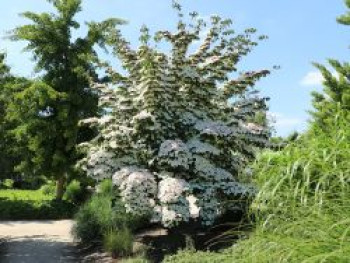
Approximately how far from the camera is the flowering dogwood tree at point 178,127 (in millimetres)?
10438

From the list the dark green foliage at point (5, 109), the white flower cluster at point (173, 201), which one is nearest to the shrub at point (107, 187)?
the white flower cluster at point (173, 201)

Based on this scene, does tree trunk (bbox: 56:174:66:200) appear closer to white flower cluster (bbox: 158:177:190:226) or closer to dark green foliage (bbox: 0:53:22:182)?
dark green foliage (bbox: 0:53:22:182)

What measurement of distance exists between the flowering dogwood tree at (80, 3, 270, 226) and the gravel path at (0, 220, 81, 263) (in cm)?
200

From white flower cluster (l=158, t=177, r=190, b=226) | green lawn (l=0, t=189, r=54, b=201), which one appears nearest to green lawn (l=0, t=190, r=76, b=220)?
green lawn (l=0, t=189, r=54, b=201)

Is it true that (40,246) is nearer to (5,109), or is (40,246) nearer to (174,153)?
(174,153)

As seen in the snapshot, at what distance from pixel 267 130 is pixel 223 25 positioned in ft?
9.09

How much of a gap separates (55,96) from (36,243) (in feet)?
26.1

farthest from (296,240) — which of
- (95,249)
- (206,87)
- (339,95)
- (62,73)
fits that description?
(62,73)

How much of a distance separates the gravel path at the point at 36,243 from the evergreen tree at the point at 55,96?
3666mm

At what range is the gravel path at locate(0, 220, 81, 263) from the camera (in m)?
11.8

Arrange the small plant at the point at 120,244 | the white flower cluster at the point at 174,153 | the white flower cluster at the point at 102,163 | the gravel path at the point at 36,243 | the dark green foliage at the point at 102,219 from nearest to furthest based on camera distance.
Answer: the white flower cluster at the point at 174,153, the small plant at the point at 120,244, the white flower cluster at the point at 102,163, the gravel path at the point at 36,243, the dark green foliage at the point at 102,219

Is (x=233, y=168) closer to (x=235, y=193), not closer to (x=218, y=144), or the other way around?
(x=218, y=144)

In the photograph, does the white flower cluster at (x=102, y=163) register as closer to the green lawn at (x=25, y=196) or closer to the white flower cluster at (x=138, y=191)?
the white flower cluster at (x=138, y=191)

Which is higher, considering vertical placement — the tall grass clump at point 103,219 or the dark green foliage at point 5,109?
the dark green foliage at point 5,109
